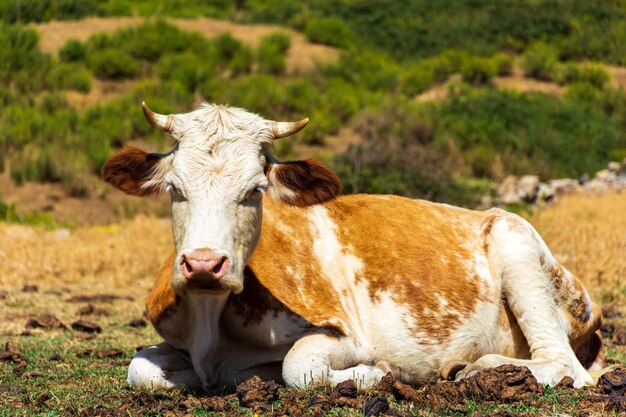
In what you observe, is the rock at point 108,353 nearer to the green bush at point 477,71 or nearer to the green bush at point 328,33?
the green bush at point 477,71

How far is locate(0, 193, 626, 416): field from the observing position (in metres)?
5.62

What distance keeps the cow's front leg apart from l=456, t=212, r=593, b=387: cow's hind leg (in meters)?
1.08

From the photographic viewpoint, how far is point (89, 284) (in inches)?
531

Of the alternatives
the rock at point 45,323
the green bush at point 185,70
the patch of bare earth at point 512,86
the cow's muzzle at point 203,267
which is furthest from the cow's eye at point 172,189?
the patch of bare earth at point 512,86

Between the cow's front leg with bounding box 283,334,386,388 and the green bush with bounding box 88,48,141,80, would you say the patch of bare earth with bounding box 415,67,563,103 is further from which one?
the cow's front leg with bounding box 283,334,386,388

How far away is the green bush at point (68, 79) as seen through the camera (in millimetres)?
31094

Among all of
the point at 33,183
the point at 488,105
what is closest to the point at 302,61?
the point at 488,105

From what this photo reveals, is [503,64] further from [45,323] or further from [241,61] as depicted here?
[45,323]

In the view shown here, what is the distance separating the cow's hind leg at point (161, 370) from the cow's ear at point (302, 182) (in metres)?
1.37

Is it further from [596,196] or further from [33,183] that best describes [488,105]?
[33,183]

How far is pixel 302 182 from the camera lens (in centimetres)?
648

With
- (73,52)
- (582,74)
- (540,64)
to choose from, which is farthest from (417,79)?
(73,52)

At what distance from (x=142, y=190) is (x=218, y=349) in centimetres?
122

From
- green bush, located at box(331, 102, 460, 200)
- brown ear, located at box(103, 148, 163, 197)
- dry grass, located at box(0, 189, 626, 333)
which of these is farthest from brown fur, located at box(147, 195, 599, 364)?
green bush, located at box(331, 102, 460, 200)
